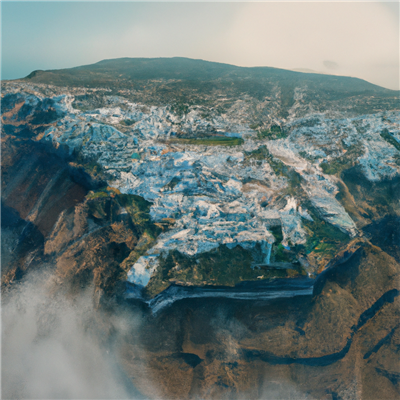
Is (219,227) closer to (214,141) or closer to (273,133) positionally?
(214,141)

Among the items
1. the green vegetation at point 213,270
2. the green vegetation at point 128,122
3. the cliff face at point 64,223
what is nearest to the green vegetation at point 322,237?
the green vegetation at point 213,270

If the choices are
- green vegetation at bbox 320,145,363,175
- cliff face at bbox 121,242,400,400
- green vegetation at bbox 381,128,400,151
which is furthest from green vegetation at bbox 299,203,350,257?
green vegetation at bbox 381,128,400,151

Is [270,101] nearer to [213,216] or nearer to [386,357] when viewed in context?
[213,216]

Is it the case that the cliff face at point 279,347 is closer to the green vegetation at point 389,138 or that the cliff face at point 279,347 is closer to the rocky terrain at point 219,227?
the rocky terrain at point 219,227

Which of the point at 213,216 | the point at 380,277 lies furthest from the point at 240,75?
the point at 380,277

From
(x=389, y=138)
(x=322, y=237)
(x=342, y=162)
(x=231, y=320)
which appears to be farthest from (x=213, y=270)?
(x=389, y=138)

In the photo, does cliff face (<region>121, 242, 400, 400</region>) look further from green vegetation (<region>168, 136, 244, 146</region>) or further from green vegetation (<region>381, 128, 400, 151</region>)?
green vegetation (<region>168, 136, 244, 146</region>)
